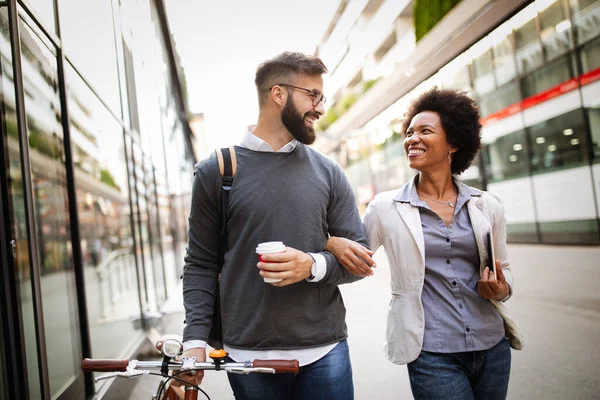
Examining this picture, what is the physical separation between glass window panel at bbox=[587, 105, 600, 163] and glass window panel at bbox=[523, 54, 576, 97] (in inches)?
41.7

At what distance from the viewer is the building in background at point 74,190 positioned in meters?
2.67

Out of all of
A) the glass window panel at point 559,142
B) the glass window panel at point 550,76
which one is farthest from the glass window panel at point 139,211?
the glass window panel at point 550,76

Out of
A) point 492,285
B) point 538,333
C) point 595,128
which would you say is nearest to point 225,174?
point 492,285

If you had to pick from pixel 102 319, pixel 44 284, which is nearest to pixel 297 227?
pixel 44 284

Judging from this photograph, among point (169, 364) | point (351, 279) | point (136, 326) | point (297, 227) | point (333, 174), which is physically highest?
point (333, 174)

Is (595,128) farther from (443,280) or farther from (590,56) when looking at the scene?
(443,280)

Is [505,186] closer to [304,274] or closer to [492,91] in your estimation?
[492,91]

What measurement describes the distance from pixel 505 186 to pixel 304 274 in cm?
1195

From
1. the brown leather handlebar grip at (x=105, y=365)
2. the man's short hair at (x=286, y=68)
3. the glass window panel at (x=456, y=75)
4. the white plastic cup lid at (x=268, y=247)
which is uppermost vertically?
the glass window panel at (x=456, y=75)

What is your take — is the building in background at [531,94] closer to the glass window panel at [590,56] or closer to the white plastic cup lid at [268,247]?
the glass window panel at [590,56]

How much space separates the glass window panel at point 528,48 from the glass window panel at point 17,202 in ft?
34.8

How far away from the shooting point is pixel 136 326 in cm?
662

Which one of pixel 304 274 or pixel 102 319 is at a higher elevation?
pixel 304 274

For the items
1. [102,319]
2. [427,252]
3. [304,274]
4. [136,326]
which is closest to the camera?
[304,274]
